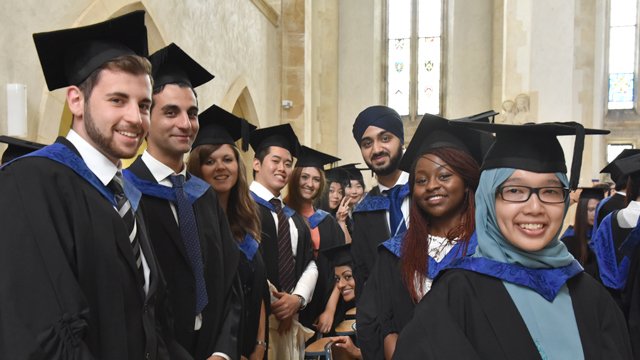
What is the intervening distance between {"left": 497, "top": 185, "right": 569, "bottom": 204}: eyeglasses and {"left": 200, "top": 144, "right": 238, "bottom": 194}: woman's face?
162 centimetres

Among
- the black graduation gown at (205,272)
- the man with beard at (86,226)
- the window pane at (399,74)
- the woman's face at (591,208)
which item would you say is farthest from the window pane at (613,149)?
the man with beard at (86,226)

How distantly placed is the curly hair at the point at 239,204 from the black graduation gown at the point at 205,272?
1.55 ft

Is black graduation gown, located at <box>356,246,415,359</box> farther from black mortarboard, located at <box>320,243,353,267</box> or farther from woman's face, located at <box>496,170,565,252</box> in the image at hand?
black mortarboard, located at <box>320,243,353,267</box>

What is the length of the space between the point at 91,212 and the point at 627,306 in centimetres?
379

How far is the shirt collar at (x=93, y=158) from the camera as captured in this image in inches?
68.2

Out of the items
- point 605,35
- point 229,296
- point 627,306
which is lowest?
point 627,306

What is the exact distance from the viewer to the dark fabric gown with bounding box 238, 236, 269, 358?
3104 mm

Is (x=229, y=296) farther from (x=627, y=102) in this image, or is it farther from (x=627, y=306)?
(x=627, y=102)

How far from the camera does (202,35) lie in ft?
26.9

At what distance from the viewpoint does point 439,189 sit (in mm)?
2461

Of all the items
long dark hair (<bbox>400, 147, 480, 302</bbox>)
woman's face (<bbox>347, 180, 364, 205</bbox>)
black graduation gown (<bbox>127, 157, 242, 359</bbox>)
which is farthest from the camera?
woman's face (<bbox>347, 180, 364, 205</bbox>)

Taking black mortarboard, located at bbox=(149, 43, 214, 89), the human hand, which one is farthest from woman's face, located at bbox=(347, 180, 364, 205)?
black mortarboard, located at bbox=(149, 43, 214, 89)

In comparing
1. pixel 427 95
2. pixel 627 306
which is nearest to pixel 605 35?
pixel 427 95

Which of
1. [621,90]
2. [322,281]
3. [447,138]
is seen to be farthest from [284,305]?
[621,90]
